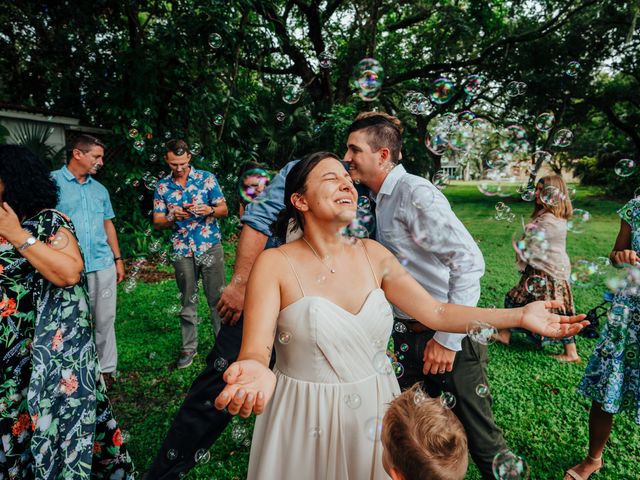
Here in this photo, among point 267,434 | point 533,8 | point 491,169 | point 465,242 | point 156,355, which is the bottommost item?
point 156,355

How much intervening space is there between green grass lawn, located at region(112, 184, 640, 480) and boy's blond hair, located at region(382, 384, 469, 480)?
1.75 metres

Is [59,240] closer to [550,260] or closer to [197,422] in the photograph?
[197,422]

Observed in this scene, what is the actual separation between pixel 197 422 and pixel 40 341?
98 centimetres

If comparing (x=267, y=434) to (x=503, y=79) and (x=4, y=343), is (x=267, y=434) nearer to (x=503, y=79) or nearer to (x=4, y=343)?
(x=4, y=343)

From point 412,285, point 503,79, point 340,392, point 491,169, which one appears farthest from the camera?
point 503,79

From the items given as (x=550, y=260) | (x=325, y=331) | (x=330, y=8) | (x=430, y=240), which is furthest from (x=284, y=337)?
(x=330, y=8)

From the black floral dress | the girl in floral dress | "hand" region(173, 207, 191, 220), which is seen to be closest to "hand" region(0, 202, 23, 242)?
the black floral dress

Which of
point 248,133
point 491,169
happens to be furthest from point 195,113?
point 491,169

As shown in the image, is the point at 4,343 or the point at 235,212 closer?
the point at 4,343

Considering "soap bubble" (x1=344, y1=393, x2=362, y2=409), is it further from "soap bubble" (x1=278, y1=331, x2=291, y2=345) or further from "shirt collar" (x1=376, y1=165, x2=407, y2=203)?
"shirt collar" (x1=376, y1=165, x2=407, y2=203)

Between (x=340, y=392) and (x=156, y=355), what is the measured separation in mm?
3474

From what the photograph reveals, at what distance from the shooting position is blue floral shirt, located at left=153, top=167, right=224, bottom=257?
14.0ft

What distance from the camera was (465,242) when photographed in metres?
2.17

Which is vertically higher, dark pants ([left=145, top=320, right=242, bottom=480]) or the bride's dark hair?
the bride's dark hair
